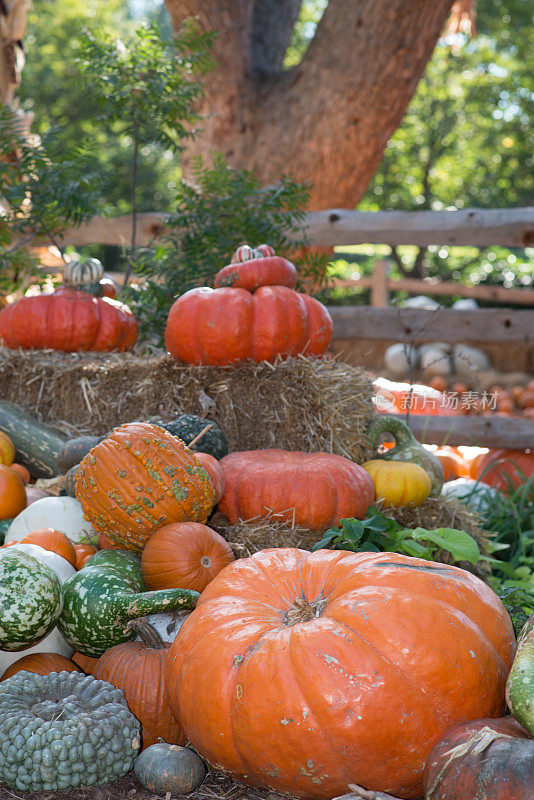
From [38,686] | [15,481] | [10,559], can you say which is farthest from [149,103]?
[38,686]

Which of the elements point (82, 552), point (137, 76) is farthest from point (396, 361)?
point (82, 552)

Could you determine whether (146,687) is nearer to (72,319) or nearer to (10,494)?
(10,494)

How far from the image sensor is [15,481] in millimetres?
3123

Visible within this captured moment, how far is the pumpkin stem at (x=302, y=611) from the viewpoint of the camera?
179 centimetres

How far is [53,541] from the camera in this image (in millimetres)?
2598

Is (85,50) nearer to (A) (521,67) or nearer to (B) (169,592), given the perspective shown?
(B) (169,592)

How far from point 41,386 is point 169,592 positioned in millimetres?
2172

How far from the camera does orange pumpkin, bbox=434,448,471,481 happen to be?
522 cm

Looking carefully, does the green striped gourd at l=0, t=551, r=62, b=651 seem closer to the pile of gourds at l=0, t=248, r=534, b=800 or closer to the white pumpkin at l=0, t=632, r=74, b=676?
the pile of gourds at l=0, t=248, r=534, b=800

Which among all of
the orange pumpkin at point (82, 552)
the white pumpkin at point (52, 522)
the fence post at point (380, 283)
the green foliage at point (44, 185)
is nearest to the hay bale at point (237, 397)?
the white pumpkin at point (52, 522)

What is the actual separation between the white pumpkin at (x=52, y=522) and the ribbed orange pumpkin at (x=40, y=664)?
0.71m

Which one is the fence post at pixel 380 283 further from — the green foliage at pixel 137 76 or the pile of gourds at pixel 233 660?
the pile of gourds at pixel 233 660

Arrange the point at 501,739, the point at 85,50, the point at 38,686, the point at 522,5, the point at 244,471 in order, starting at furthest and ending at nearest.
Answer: the point at 522,5
the point at 85,50
the point at 244,471
the point at 38,686
the point at 501,739

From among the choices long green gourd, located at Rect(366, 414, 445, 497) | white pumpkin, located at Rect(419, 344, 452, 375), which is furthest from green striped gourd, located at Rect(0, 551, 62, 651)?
white pumpkin, located at Rect(419, 344, 452, 375)
